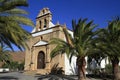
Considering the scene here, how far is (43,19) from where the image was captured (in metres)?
30.6

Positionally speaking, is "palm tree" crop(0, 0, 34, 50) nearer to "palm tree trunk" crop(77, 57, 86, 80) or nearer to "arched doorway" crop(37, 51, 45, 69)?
"palm tree trunk" crop(77, 57, 86, 80)

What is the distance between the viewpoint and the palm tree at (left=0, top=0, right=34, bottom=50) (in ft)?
43.0

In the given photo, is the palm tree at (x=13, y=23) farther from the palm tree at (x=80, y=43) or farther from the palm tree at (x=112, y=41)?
the palm tree at (x=112, y=41)

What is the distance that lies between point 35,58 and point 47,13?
7.02 meters

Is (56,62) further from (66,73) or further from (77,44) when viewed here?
(77,44)

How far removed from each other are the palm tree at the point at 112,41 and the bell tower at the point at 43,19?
10.8 metres

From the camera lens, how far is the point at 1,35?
13.9 meters

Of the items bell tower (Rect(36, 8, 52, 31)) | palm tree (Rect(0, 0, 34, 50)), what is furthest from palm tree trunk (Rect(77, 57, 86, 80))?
bell tower (Rect(36, 8, 52, 31))

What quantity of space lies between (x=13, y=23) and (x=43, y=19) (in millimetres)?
17504

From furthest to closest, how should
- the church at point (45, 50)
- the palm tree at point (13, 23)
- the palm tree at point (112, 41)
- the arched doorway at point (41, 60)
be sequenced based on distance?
the arched doorway at point (41, 60), the church at point (45, 50), the palm tree at point (112, 41), the palm tree at point (13, 23)

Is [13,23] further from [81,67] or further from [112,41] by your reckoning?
[112,41]

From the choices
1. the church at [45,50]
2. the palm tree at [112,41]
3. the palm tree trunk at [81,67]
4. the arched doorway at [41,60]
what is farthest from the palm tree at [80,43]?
the arched doorway at [41,60]

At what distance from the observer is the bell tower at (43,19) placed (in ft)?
97.6

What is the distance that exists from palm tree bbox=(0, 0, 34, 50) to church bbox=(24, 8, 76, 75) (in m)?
13.2
